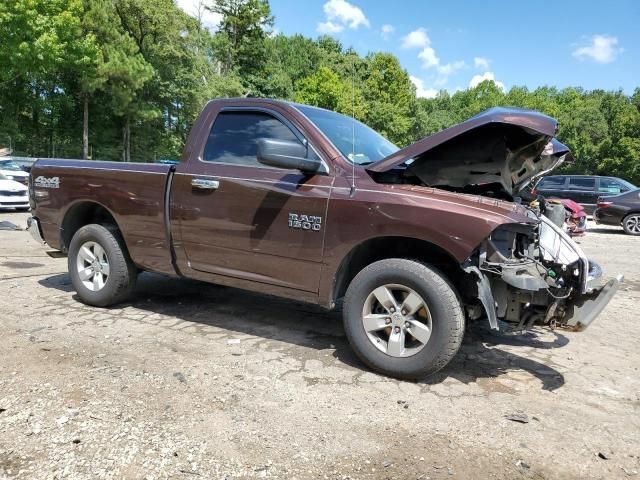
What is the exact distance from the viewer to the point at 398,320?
3555mm

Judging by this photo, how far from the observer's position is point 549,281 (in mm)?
3457

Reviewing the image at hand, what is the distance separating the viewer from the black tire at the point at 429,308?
3371mm

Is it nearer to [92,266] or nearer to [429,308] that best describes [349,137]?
[429,308]

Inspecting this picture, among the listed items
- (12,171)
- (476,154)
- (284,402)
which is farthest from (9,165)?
(476,154)

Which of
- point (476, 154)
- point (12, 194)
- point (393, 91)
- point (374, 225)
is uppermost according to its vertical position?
point (393, 91)

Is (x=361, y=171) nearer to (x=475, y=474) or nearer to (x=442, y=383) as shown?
(x=442, y=383)

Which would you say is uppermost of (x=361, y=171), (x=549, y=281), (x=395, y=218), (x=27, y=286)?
(x=361, y=171)

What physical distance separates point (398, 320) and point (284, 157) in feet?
4.62

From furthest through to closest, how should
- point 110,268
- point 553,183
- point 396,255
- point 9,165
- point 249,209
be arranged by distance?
point 553,183 → point 9,165 → point 110,268 → point 249,209 → point 396,255

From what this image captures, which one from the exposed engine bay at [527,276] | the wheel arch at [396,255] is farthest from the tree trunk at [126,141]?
the exposed engine bay at [527,276]

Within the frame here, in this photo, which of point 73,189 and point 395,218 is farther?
point 73,189

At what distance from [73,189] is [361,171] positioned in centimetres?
310

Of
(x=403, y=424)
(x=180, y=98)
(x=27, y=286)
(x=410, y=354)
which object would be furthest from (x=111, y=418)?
(x=180, y=98)

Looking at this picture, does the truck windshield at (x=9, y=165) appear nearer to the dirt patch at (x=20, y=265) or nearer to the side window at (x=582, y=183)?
the dirt patch at (x=20, y=265)
